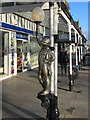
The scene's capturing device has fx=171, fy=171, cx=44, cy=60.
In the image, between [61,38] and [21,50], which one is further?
[21,50]

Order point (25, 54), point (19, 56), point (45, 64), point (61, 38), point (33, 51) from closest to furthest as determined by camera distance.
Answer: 1. point (45, 64)
2. point (61, 38)
3. point (19, 56)
4. point (25, 54)
5. point (33, 51)


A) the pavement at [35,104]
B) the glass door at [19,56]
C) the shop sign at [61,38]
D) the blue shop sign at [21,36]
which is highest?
the blue shop sign at [21,36]

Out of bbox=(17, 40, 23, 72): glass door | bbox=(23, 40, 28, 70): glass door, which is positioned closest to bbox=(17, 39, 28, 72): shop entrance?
bbox=(17, 40, 23, 72): glass door

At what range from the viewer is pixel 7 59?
460 inches

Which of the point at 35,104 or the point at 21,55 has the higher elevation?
the point at 21,55

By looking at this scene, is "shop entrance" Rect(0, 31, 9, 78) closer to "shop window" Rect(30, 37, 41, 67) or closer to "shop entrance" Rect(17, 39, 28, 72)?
"shop entrance" Rect(17, 39, 28, 72)

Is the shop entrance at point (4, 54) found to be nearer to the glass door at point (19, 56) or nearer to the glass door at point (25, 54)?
the glass door at point (19, 56)

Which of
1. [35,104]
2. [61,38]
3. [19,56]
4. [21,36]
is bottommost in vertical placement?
[35,104]

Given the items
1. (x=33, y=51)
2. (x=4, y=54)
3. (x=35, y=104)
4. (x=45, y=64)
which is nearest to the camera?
(x=45, y=64)

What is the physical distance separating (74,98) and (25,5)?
424 cm

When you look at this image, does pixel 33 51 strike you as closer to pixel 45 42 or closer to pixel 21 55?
pixel 21 55

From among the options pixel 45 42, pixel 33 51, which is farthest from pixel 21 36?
pixel 45 42

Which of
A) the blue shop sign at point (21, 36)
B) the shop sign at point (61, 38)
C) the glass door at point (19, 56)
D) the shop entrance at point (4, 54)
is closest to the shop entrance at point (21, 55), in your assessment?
the glass door at point (19, 56)

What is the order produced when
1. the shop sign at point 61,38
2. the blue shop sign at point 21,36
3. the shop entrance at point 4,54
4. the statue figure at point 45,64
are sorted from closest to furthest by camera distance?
the statue figure at point 45,64
the shop sign at point 61,38
the shop entrance at point 4,54
the blue shop sign at point 21,36
